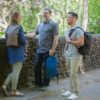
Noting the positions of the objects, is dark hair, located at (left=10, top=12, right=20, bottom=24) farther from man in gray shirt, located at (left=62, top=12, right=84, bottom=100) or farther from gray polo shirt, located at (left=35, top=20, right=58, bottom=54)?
man in gray shirt, located at (left=62, top=12, right=84, bottom=100)

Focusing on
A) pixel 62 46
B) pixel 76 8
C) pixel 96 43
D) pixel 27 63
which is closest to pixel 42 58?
pixel 27 63

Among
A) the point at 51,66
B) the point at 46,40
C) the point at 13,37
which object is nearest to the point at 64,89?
the point at 51,66

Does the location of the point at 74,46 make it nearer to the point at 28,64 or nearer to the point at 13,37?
the point at 13,37

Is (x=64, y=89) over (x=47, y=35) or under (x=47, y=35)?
under

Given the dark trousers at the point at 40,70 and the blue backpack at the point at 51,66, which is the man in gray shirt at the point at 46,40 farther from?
the blue backpack at the point at 51,66

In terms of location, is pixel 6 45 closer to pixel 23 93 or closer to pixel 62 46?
pixel 23 93

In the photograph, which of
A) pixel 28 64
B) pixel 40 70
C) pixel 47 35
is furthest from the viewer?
pixel 28 64

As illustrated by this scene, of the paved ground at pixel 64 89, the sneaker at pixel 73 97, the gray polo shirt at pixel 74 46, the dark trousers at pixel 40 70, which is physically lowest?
the paved ground at pixel 64 89

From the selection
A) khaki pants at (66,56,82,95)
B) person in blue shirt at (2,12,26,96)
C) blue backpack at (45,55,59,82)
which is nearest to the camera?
khaki pants at (66,56,82,95)

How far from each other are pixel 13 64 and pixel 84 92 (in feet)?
6.05

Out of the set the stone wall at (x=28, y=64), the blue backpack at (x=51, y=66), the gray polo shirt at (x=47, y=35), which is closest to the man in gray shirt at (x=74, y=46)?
A: the blue backpack at (x=51, y=66)

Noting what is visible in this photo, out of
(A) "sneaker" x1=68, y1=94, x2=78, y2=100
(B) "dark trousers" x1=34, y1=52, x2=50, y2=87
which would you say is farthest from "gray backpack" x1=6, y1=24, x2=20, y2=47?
(A) "sneaker" x1=68, y1=94, x2=78, y2=100

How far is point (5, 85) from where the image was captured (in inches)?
333

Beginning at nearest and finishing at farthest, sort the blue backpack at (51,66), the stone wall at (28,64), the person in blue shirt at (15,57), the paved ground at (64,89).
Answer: the person in blue shirt at (15,57), the paved ground at (64,89), the blue backpack at (51,66), the stone wall at (28,64)
